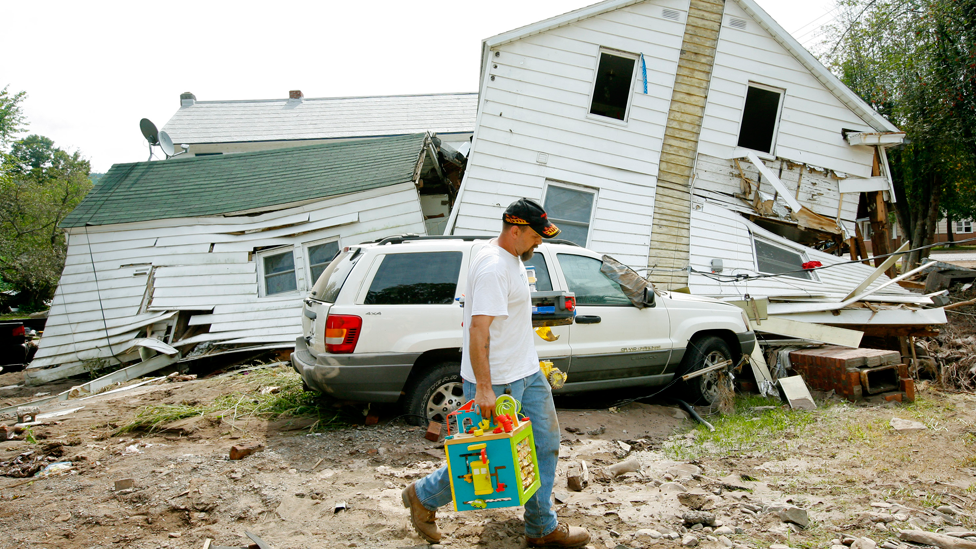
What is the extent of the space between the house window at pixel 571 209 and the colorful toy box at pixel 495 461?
7.27 meters

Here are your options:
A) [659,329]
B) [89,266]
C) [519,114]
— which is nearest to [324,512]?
[659,329]

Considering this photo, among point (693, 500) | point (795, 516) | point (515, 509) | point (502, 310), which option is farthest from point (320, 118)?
point (795, 516)

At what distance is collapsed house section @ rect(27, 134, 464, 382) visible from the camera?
9.84 meters

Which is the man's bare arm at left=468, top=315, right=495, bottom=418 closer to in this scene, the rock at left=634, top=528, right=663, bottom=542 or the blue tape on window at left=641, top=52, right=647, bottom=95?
the rock at left=634, top=528, right=663, bottom=542

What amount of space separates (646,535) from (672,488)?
75 centimetres

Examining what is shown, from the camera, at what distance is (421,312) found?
16.6 ft

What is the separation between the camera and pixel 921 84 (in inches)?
559

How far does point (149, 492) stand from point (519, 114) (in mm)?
7920

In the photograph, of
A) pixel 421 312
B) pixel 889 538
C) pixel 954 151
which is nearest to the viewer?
pixel 889 538

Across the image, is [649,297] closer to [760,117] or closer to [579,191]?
[579,191]

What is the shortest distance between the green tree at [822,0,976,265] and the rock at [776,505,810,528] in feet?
40.5

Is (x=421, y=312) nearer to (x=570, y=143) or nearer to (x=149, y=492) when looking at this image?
(x=149, y=492)

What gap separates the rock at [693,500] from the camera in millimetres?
3666

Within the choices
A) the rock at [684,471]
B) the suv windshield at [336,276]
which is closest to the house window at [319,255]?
the suv windshield at [336,276]
